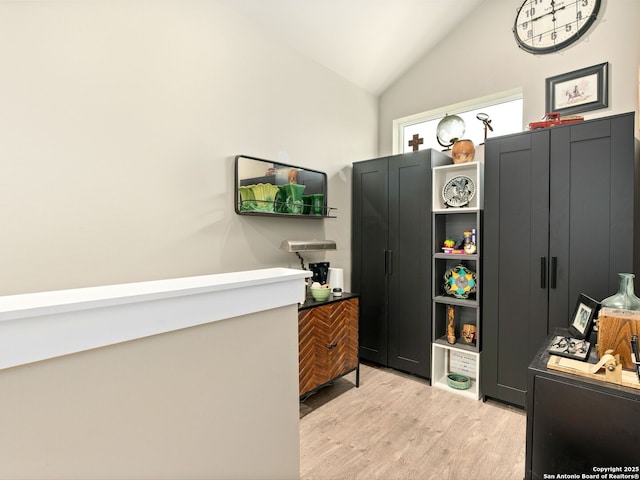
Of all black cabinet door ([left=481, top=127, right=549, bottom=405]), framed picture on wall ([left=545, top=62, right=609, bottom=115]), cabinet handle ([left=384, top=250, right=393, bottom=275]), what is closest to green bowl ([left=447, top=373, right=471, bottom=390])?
black cabinet door ([left=481, top=127, right=549, bottom=405])

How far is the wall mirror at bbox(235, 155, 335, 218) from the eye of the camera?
2.46 meters

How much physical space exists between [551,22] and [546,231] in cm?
178

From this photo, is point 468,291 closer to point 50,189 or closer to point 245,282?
point 245,282

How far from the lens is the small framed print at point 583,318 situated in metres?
1.72

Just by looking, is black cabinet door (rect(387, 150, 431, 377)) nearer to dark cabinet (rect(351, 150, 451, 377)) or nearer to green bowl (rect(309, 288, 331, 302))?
dark cabinet (rect(351, 150, 451, 377))

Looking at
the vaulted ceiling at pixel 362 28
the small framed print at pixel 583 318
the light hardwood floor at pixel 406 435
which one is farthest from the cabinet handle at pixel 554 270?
the vaulted ceiling at pixel 362 28

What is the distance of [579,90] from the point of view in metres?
2.60

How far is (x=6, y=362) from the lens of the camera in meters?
0.59

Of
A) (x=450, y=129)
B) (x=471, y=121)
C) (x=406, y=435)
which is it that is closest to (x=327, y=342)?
(x=406, y=435)

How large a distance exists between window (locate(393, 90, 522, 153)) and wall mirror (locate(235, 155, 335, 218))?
115 cm

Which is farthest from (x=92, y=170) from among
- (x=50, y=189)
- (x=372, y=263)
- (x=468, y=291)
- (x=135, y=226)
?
(x=468, y=291)

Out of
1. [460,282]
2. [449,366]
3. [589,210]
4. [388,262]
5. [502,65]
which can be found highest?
[502,65]

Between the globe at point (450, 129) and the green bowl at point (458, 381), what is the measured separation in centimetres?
208

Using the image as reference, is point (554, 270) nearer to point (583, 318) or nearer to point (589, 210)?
point (589, 210)
